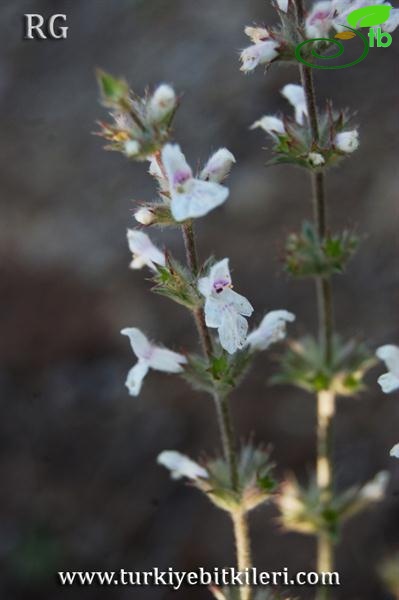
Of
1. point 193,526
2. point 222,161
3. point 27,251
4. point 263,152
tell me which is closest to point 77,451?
point 193,526

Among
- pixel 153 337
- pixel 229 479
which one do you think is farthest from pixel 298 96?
pixel 153 337

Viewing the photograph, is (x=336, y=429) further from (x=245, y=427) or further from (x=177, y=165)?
(x=177, y=165)

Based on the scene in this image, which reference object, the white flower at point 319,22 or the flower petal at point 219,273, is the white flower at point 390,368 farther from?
the white flower at point 319,22

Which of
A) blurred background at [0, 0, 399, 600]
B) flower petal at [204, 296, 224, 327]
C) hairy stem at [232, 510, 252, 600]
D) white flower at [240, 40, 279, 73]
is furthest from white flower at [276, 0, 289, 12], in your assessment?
blurred background at [0, 0, 399, 600]

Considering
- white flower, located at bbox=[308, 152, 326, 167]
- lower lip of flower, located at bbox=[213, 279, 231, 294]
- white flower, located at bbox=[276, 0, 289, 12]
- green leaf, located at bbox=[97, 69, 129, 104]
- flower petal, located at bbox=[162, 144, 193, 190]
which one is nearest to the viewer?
green leaf, located at bbox=[97, 69, 129, 104]

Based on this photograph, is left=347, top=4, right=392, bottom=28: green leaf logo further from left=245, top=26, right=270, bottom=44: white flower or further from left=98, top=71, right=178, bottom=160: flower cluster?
left=98, top=71, right=178, bottom=160: flower cluster

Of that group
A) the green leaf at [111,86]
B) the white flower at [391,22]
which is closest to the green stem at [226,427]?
the green leaf at [111,86]

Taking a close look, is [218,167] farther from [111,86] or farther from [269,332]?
[269,332]
